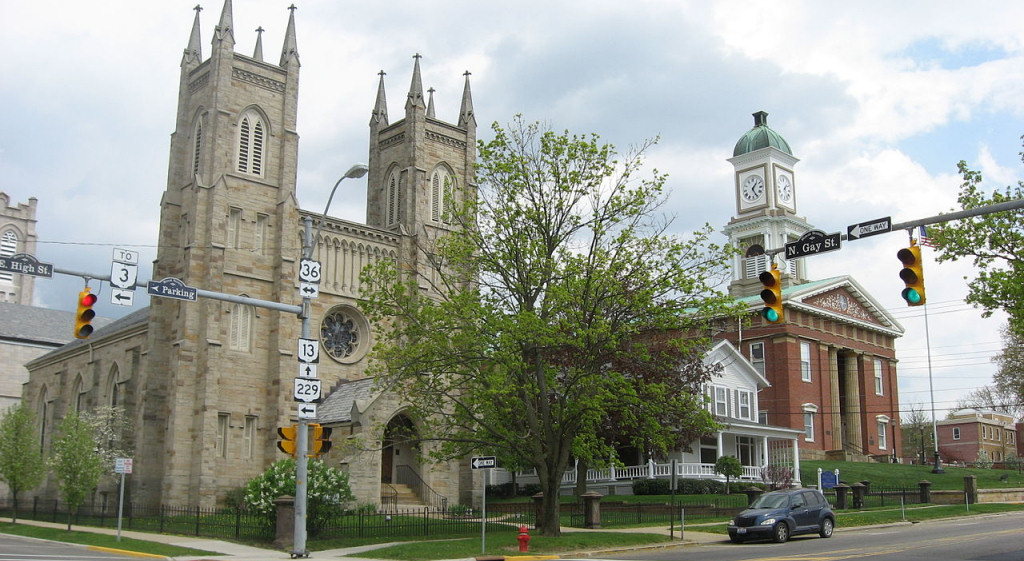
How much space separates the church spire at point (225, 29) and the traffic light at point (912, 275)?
38.3m

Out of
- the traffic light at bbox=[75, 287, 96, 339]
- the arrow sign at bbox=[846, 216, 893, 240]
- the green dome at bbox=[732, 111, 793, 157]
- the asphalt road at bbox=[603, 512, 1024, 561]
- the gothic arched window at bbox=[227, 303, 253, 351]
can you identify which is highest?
the green dome at bbox=[732, 111, 793, 157]

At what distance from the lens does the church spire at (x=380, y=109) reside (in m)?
56.2

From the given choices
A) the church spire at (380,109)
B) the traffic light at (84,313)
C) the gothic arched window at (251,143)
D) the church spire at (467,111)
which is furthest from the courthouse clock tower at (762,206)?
the traffic light at (84,313)

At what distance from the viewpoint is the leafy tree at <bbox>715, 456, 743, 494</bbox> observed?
41.0 meters

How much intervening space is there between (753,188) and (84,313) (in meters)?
64.0

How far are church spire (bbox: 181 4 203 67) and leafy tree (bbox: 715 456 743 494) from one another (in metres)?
33.0

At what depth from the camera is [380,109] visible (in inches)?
2231

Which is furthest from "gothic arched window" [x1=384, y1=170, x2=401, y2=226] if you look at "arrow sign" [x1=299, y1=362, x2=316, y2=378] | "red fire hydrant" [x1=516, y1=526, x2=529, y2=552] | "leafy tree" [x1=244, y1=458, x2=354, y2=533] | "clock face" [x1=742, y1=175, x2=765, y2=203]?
"clock face" [x1=742, y1=175, x2=765, y2=203]

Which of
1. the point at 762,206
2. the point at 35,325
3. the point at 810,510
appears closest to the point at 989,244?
the point at 810,510

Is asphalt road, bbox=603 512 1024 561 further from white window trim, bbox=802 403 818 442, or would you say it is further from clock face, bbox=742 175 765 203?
clock face, bbox=742 175 765 203

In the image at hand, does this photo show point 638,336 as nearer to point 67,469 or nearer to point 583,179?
point 583,179

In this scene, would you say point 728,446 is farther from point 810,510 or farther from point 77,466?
point 77,466

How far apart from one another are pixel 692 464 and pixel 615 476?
13.3 feet

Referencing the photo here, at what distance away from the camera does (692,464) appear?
142 ft
